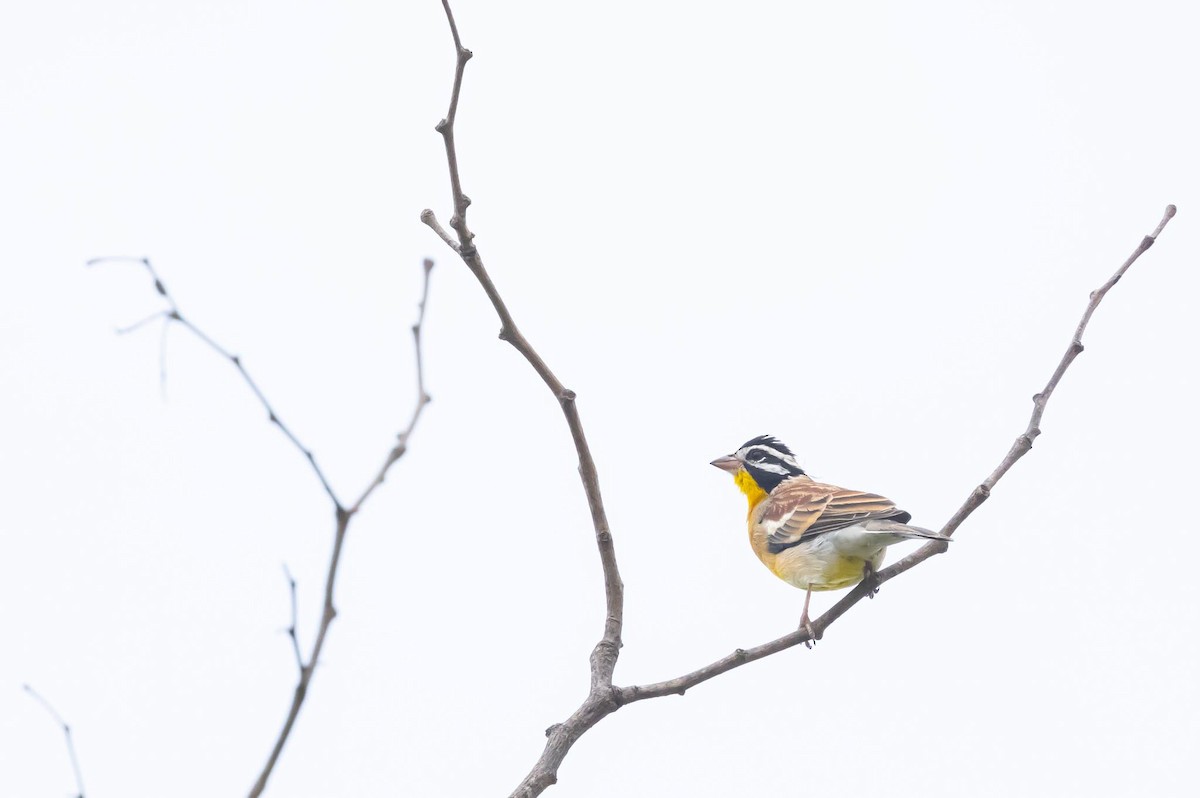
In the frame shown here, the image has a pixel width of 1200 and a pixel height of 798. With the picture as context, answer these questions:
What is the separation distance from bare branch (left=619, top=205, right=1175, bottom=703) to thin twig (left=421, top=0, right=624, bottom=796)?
17 cm

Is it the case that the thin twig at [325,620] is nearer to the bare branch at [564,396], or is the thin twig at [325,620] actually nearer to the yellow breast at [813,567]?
the bare branch at [564,396]

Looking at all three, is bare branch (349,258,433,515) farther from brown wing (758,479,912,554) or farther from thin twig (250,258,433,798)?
brown wing (758,479,912,554)

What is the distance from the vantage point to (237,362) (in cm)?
262

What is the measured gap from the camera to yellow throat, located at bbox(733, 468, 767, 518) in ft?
32.4

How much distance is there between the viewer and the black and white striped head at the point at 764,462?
10.0 m

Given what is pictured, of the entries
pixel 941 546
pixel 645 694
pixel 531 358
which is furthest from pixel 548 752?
pixel 941 546

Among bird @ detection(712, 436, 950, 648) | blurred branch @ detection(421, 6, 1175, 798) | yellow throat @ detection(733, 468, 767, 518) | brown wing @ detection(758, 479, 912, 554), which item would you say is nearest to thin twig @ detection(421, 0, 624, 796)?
blurred branch @ detection(421, 6, 1175, 798)

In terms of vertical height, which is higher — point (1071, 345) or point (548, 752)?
point (1071, 345)

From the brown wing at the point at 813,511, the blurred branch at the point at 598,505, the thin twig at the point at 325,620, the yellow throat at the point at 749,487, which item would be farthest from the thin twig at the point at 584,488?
the yellow throat at the point at 749,487

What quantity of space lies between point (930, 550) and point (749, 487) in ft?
16.1

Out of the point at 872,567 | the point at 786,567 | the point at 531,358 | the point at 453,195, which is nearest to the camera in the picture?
the point at 453,195

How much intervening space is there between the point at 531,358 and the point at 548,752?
3.79ft

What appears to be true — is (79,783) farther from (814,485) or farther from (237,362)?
(814,485)

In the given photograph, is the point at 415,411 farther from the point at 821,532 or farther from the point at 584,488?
the point at 821,532
